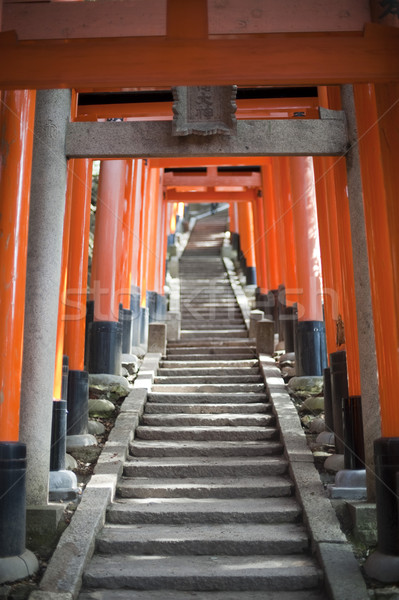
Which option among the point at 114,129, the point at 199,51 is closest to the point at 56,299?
the point at 114,129

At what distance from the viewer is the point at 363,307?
5660 mm

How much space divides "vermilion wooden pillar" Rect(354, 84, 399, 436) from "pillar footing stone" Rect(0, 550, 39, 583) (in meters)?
2.66

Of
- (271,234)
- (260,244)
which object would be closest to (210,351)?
(271,234)

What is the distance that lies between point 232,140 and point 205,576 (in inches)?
141

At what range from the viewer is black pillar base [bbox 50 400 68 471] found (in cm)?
580

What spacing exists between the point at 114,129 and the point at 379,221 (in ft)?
8.30

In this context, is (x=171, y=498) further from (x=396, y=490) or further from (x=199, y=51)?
(x=199, y=51)

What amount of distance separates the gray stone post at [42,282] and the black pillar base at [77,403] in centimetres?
123

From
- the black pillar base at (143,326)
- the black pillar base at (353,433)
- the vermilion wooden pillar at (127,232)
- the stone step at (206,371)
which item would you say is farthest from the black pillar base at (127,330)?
the black pillar base at (353,433)

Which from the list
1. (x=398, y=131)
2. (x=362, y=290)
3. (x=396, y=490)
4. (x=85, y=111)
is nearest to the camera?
(x=396, y=490)

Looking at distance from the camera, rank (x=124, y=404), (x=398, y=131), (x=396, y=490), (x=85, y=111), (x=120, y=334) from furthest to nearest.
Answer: (x=120, y=334) → (x=85, y=111) → (x=124, y=404) → (x=398, y=131) → (x=396, y=490)

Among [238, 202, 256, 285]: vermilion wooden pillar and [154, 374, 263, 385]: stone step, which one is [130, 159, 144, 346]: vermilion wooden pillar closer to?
[154, 374, 263, 385]: stone step

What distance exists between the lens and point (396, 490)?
4344 millimetres

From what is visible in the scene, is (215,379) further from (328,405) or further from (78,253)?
(78,253)
